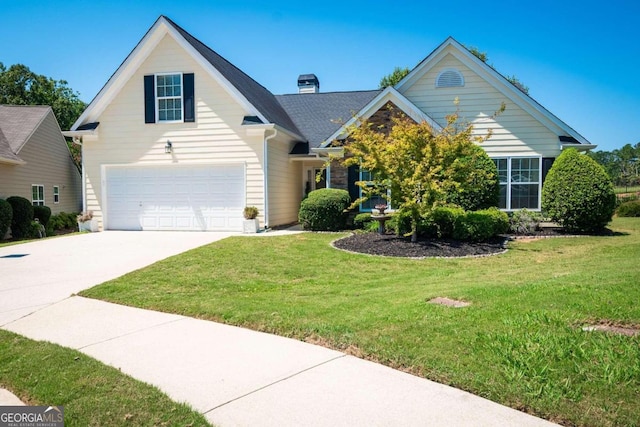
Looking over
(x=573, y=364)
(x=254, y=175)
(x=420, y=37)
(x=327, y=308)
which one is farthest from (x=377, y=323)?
(x=420, y=37)

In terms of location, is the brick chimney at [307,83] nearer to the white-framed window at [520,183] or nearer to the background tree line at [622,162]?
the white-framed window at [520,183]

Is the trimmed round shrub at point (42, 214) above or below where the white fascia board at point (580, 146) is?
below

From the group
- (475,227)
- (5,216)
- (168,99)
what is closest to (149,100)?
(168,99)

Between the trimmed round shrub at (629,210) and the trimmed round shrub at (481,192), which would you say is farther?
the trimmed round shrub at (629,210)

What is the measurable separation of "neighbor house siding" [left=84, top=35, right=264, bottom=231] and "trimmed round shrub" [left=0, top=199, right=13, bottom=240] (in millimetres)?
2869

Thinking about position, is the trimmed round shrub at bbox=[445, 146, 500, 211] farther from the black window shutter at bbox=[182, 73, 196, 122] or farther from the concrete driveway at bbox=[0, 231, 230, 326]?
the black window shutter at bbox=[182, 73, 196, 122]

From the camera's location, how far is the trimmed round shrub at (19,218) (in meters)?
16.9

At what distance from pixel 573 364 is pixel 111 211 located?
52.3ft

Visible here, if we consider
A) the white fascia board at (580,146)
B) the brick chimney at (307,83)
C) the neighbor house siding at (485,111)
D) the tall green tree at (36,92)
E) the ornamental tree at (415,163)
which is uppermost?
the tall green tree at (36,92)

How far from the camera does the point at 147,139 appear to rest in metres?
15.7

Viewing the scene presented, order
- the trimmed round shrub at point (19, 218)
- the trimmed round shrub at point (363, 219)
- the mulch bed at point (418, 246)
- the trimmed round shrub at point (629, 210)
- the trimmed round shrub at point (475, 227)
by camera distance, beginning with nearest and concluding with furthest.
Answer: the mulch bed at point (418, 246) < the trimmed round shrub at point (475, 227) < the trimmed round shrub at point (363, 219) < the trimmed round shrub at point (19, 218) < the trimmed round shrub at point (629, 210)

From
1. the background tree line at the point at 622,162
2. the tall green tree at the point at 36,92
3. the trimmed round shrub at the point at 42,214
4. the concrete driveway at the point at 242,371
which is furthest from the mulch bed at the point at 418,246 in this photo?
the background tree line at the point at 622,162

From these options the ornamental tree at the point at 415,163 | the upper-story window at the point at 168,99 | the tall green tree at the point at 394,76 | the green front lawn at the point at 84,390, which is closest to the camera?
the green front lawn at the point at 84,390

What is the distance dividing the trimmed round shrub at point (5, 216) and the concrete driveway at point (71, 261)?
370 centimetres
